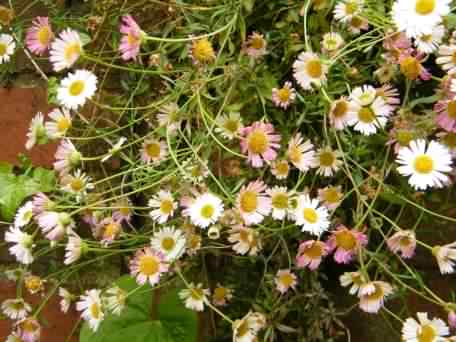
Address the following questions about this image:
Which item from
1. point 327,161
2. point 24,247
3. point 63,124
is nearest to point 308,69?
point 327,161

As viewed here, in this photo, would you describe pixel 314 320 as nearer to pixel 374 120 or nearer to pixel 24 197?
pixel 374 120

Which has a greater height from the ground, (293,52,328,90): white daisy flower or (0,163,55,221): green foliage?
(293,52,328,90): white daisy flower

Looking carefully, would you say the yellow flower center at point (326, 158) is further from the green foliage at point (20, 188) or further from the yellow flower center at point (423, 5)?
the green foliage at point (20, 188)

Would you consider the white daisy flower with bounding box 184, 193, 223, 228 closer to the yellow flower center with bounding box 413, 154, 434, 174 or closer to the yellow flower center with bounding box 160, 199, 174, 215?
the yellow flower center with bounding box 160, 199, 174, 215

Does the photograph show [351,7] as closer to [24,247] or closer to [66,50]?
[66,50]

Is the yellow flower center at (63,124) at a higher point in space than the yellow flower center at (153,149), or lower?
higher

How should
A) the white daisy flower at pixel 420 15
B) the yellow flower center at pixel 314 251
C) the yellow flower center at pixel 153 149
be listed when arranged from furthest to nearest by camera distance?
the yellow flower center at pixel 153 149 → the yellow flower center at pixel 314 251 → the white daisy flower at pixel 420 15

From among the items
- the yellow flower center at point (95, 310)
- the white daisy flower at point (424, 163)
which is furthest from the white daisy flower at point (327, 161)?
the yellow flower center at point (95, 310)

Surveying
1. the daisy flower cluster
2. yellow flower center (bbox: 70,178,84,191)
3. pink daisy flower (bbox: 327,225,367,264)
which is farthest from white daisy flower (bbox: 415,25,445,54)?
yellow flower center (bbox: 70,178,84,191)
